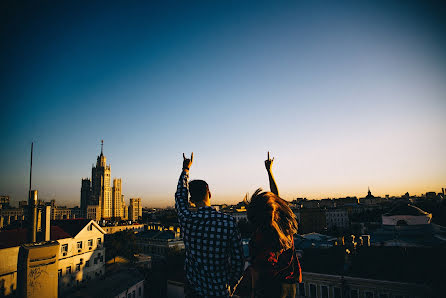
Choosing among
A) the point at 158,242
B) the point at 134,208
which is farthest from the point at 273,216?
the point at 134,208

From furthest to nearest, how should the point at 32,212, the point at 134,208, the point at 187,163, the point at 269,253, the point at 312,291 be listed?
the point at 134,208 < the point at 312,291 < the point at 32,212 < the point at 187,163 < the point at 269,253

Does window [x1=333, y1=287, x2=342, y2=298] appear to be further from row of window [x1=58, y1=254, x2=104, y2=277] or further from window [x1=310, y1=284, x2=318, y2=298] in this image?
row of window [x1=58, y1=254, x2=104, y2=277]

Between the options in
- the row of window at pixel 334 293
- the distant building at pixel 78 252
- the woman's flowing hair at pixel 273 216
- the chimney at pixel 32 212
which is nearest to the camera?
the woman's flowing hair at pixel 273 216

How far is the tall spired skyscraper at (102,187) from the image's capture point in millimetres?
146500

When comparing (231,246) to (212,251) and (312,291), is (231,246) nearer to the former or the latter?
(212,251)

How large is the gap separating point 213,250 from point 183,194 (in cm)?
82

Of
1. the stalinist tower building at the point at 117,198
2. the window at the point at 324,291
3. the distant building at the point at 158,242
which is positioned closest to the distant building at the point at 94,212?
the stalinist tower building at the point at 117,198

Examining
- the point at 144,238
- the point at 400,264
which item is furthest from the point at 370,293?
the point at 144,238

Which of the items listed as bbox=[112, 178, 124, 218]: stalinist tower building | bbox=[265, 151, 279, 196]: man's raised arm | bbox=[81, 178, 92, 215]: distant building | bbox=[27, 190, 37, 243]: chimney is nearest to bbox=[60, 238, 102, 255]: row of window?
bbox=[27, 190, 37, 243]: chimney

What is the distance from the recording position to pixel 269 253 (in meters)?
2.92

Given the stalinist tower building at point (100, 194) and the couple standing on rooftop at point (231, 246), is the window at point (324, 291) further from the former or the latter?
the stalinist tower building at point (100, 194)

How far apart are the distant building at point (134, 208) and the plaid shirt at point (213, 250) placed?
183 metres

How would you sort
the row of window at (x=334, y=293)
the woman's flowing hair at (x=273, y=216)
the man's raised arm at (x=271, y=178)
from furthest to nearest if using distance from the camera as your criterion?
the row of window at (x=334, y=293), the man's raised arm at (x=271, y=178), the woman's flowing hair at (x=273, y=216)

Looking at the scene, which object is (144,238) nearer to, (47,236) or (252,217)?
(47,236)
